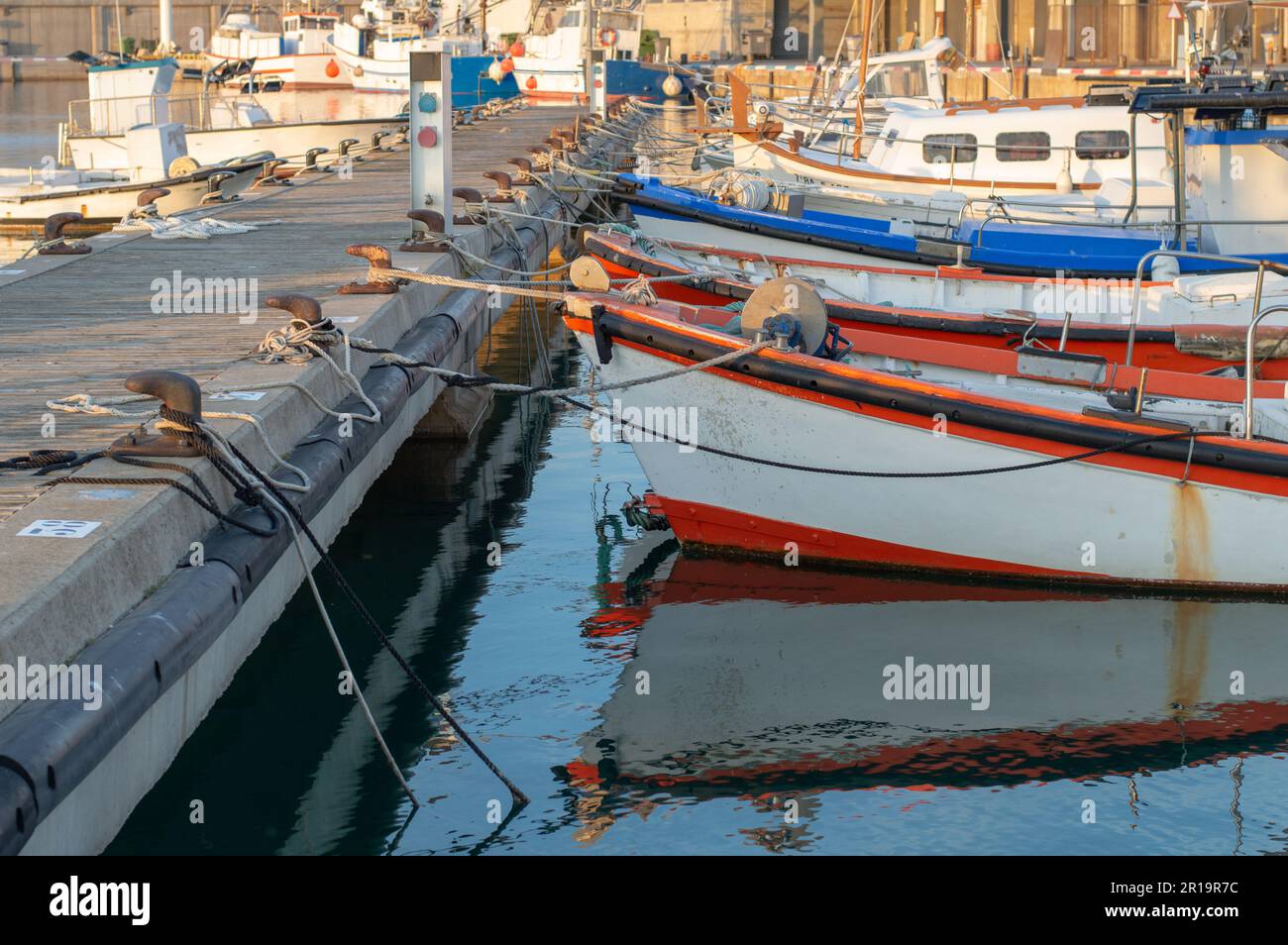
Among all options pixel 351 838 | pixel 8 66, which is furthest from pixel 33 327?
pixel 8 66

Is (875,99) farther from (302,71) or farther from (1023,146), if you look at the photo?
(302,71)

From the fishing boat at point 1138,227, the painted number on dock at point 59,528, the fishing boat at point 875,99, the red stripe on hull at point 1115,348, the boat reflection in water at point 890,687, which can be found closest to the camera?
the painted number on dock at point 59,528

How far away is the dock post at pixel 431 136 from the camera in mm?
11859

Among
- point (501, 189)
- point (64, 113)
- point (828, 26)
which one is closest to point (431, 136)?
point (501, 189)

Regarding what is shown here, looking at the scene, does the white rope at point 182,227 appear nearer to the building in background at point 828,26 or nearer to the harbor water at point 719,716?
the harbor water at point 719,716

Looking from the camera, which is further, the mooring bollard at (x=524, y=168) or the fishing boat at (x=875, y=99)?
the fishing boat at (x=875, y=99)

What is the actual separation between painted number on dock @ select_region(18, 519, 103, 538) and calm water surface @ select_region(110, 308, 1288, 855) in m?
1.31

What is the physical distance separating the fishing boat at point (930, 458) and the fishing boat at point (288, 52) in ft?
133

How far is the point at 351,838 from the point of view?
623 cm

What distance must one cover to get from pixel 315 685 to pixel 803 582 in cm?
302

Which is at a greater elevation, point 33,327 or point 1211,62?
point 1211,62

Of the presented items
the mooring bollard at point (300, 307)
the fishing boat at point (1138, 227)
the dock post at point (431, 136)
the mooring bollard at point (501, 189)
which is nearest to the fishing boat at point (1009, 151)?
the fishing boat at point (1138, 227)

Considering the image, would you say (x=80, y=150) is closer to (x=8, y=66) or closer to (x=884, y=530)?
(x=884, y=530)
